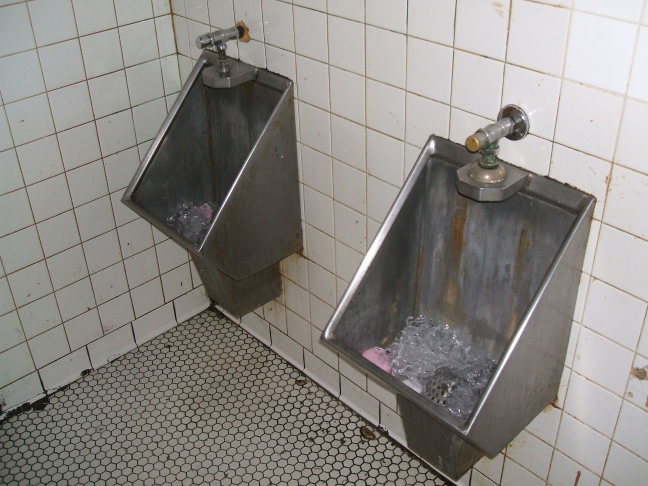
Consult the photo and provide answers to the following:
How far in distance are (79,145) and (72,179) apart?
0.12 meters

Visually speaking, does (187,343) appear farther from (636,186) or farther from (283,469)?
(636,186)

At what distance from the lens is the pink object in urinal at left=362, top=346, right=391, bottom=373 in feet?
5.86

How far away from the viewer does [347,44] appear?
188cm

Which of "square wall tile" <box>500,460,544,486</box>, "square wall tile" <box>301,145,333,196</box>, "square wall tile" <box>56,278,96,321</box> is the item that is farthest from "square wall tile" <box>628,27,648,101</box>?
"square wall tile" <box>56,278,96,321</box>

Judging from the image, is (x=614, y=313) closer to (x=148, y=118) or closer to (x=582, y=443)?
(x=582, y=443)

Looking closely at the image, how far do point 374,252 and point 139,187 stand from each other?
3.11 feet

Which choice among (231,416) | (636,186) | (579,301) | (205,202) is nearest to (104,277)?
(205,202)

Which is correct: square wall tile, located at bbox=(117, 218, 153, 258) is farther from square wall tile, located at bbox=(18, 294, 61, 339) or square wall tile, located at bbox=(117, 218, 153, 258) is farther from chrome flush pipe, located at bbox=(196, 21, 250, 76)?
chrome flush pipe, located at bbox=(196, 21, 250, 76)

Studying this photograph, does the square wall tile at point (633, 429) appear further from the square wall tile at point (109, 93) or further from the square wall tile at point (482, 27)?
the square wall tile at point (109, 93)

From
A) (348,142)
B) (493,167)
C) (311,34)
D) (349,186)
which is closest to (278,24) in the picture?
(311,34)

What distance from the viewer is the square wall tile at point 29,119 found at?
2205 mm

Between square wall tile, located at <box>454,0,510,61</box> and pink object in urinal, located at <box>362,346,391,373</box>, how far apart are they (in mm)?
766

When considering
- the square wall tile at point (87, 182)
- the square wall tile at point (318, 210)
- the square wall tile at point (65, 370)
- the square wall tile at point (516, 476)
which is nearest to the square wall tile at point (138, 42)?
the square wall tile at point (87, 182)

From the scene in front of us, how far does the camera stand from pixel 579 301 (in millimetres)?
1631
